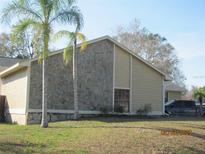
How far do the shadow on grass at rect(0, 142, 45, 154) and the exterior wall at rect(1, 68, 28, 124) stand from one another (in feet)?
36.1

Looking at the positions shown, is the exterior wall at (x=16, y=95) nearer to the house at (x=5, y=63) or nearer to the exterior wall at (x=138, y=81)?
the house at (x=5, y=63)

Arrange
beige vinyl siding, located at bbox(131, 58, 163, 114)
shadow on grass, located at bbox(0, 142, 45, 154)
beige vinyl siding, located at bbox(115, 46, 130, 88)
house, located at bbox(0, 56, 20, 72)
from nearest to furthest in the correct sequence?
1. shadow on grass, located at bbox(0, 142, 45, 154)
2. beige vinyl siding, located at bbox(115, 46, 130, 88)
3. beige vinyl siding, located at bbox(131, 58, 163, 114)
4. house, located at bbox(0, 56, 20, 72)

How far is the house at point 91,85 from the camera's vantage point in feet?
82.6

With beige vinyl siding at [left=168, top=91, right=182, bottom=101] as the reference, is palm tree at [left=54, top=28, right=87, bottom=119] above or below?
above

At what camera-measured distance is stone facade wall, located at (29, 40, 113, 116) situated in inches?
992

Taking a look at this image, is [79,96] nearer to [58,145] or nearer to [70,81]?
[70,81]

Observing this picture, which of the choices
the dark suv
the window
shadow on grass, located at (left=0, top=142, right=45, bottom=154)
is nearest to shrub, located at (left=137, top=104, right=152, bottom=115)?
the window

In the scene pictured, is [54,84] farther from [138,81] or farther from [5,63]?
[5,63]

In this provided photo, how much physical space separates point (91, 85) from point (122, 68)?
2.93m

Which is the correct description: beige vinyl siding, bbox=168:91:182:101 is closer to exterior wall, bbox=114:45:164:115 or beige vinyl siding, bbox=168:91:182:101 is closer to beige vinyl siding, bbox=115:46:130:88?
exterior wall, bbox=114:45:164:115

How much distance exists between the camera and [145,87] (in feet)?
99.1

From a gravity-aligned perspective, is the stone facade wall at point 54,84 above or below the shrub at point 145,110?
above

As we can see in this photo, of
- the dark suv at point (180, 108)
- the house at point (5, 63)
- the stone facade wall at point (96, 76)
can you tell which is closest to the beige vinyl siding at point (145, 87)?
the stone facade wall at point (96, 76)

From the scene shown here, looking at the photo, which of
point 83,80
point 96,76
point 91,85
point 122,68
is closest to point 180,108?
point 122,68
